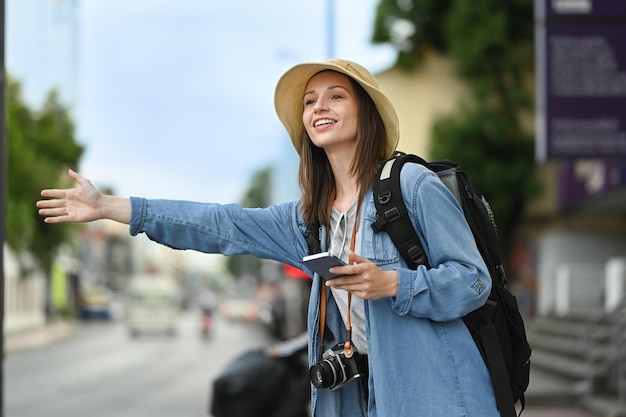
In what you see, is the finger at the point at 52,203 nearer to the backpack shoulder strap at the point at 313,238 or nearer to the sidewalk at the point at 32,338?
the backpack shoulder strap at the point at 313,238

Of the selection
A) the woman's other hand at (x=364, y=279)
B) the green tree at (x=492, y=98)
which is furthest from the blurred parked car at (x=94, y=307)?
the woman's other hand at (x=364, y=279)

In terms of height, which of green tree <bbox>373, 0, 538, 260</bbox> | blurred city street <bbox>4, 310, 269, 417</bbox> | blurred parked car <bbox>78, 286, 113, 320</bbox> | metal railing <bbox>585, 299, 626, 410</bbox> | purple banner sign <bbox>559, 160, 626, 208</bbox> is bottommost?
blurred parked car <bbox>78, 286, 113, 320</bbox>

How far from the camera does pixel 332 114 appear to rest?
2832 millimetres

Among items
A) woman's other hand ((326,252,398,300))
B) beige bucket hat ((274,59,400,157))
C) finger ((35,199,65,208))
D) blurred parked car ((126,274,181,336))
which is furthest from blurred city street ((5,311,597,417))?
woman's other hand ((326,252,398,300))

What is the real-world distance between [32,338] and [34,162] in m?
6.81

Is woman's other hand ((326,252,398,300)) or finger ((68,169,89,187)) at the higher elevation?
finger ((68,169,89,187))

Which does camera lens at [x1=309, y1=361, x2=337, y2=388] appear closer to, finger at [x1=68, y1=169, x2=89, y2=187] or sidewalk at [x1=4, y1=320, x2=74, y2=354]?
finger at [x1=68, y1=169, x2=89, y2=187]

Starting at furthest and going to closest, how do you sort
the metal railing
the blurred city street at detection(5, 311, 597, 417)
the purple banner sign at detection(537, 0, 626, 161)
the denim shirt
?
the blurred city street at detection(5, 311, 597, 417) → the metal railing → the purple banner sign at detection(537, 0, 626, 161) → the denim shirt

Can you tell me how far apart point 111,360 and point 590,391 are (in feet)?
51.8

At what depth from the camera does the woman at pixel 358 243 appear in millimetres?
2482

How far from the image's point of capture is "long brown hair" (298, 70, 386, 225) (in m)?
2.79

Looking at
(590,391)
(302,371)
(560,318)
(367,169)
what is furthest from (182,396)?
(367,169)

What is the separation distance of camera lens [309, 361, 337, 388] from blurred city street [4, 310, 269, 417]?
11078 millimetres

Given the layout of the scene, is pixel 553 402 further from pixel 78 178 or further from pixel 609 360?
pixel 78 178
